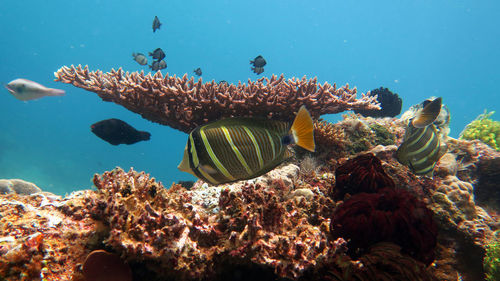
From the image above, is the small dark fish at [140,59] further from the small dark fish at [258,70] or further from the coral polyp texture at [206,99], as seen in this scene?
the coral polyp texture at [206,99]

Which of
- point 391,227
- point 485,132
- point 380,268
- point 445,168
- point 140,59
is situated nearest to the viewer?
point 380,268

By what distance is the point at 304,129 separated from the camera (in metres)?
1.77

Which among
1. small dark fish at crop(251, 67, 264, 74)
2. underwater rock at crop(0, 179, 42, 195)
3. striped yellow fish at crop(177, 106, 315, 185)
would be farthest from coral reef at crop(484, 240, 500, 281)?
underwater rock at crop(0, 179, 42, 195)

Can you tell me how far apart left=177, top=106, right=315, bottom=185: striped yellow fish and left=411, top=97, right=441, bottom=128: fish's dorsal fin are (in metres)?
2.64

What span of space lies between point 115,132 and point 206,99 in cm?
269

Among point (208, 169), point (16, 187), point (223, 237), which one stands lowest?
point (223, 237)

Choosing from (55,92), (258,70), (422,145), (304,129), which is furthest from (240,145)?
(258,70)

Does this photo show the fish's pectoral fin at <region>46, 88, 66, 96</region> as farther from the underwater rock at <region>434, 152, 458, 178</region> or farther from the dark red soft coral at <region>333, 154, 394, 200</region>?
the underwater rock at <region>434, 152, 458, 178</region>

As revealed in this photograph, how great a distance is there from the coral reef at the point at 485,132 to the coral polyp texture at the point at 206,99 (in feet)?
18.3

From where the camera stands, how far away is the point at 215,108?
13.9 feet

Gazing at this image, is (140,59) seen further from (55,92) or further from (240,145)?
(240,145)

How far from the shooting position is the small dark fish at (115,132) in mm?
5258

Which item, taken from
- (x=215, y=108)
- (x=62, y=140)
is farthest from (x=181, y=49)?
(x=215, y=108)

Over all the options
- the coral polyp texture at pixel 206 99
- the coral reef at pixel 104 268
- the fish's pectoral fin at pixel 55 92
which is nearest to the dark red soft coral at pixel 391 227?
the coral reef at pixel 104 268
